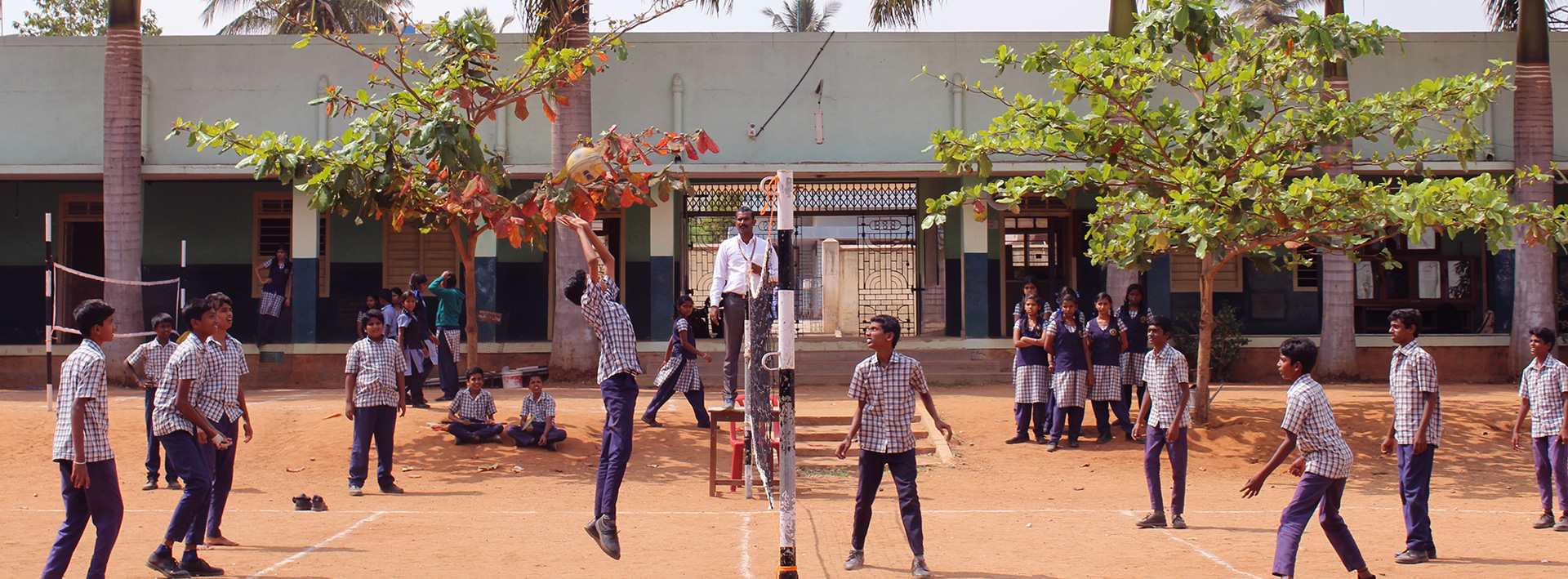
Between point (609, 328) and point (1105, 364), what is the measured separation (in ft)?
23.0

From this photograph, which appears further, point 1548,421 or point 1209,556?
point 1548,421

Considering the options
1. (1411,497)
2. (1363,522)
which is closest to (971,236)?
(1363,522)

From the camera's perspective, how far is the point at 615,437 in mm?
6133

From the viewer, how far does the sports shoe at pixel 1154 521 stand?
792cm

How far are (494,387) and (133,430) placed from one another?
4349 mm

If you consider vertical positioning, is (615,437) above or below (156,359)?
below

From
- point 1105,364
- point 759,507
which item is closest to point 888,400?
point 759,507

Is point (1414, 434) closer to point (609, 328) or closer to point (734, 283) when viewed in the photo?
point (609, 328)

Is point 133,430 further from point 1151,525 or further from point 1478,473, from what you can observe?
point 1478,473

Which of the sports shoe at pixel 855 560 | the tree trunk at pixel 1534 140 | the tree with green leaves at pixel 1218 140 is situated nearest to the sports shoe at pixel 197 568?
the sports shoe at pixel 855 560

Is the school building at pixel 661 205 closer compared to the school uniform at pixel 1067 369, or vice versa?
the school uniform at pixel 1067 369

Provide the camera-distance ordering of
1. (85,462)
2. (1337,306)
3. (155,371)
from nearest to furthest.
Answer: (85,462), (155,371), (1337,306)

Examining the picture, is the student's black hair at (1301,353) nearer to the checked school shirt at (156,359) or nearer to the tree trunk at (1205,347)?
the tree trunk at (1205,347)

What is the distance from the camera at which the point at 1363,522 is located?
8.21 metres
